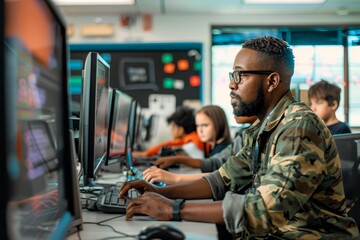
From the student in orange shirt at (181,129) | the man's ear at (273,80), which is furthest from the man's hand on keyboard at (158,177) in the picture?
the student in orange shirt at (181,129)

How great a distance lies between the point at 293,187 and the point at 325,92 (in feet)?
6.98

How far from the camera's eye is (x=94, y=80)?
137cm

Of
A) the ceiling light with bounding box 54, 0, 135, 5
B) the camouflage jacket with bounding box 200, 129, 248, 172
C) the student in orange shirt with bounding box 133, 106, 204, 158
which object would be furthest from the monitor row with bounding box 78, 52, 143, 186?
the ceiling light with bounding box 54, 0, 135, 5

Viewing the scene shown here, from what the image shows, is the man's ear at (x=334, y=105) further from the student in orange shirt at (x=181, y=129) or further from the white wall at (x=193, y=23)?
the white wall at (x=193, y=23)

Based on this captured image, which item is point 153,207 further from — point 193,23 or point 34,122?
point 193,23

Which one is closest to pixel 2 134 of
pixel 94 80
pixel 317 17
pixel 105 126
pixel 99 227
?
pixel 99 227

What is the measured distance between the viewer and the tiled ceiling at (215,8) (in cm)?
468

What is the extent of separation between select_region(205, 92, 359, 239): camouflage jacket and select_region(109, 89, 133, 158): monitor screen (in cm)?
79

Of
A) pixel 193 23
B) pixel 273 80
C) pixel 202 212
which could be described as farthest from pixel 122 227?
pixel 193 23

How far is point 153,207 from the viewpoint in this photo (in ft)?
3.64

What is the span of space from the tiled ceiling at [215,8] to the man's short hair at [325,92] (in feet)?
6.38

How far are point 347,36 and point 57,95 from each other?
522 cm

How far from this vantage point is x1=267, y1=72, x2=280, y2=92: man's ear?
1301mm

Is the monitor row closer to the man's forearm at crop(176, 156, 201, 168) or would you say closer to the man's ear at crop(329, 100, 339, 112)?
the man's forearm at crop(176, 156, 201, 168)
